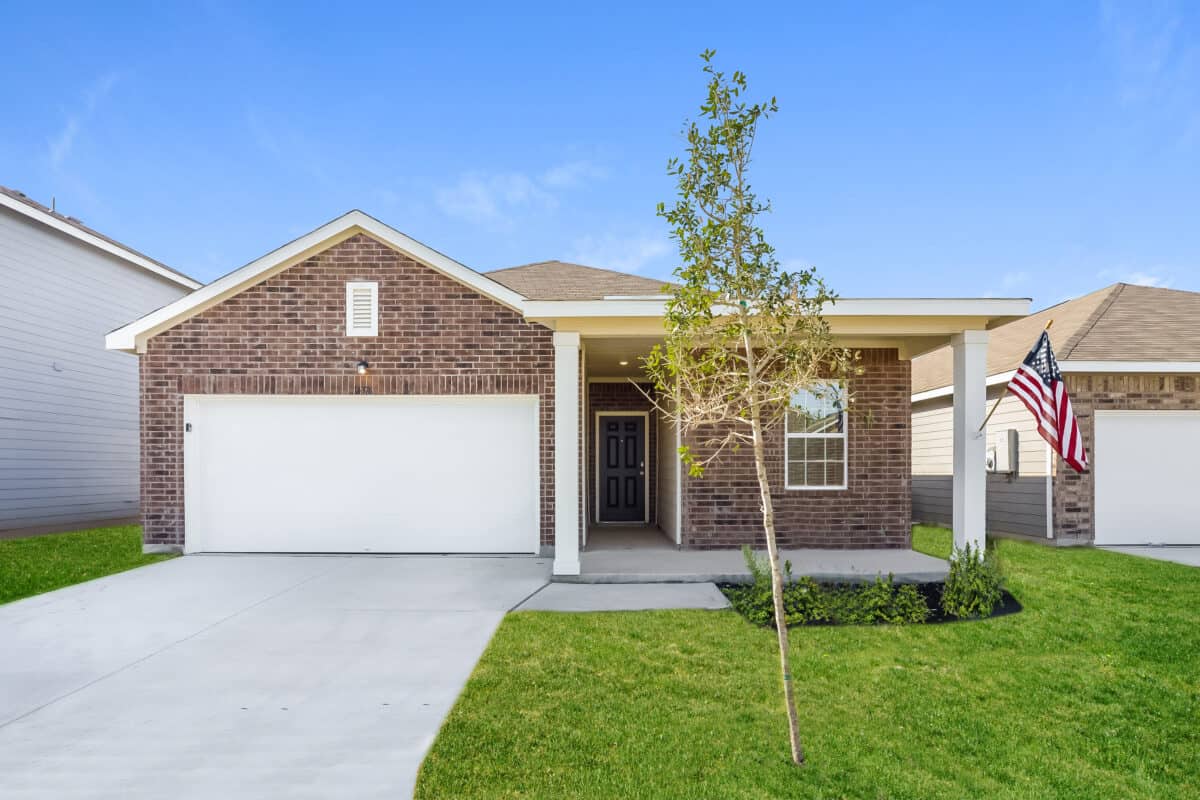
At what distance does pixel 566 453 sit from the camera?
7250mm

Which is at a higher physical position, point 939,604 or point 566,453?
point 566,453

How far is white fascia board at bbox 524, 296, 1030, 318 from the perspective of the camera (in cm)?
710

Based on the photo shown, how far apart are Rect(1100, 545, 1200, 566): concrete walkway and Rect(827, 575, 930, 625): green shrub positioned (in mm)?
4756

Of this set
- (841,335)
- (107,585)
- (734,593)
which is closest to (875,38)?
(841,335)

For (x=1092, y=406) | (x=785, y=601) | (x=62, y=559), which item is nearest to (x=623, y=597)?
(x=785, y=601)

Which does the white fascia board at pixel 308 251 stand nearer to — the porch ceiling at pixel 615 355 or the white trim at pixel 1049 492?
the porch ceiling at pixel 615 355

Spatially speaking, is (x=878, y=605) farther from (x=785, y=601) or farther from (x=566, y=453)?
(x=566, y=453)

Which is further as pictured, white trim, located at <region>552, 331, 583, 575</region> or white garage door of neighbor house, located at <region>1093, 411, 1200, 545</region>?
white garage door of neighbor house, located at <region>1093, 411, 1200, 545</region>

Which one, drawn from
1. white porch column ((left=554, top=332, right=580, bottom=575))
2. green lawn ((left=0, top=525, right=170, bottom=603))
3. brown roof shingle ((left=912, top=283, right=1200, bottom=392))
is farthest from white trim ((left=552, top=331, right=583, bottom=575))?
brown roof shingle ((left=912, top=283, right=1200, bottom=392))

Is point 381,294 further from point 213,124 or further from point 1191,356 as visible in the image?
point 1191,356

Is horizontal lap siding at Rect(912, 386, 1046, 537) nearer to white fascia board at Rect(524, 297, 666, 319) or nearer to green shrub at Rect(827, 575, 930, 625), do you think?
green shrub at Rect(827, 575, 930, 625)

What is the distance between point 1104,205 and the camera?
16.0 metres

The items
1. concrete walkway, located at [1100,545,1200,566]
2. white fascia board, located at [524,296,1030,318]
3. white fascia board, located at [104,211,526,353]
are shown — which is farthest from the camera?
white fascia board, located at [104,211,526,353]

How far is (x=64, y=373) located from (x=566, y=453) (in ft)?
35.4
